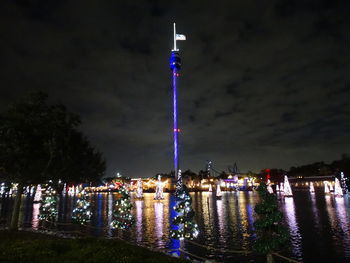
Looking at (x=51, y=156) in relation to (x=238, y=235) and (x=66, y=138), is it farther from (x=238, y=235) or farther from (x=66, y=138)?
(x=238, y=235)

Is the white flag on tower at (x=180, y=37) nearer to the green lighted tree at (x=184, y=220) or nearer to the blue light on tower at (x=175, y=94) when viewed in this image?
the blue light on tower at (x=175, y=94)

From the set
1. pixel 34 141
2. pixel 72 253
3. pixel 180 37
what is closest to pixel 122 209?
pixel 34 141

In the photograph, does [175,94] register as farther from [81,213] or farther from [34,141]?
[34,141]

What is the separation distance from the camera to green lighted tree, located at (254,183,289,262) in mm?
15094

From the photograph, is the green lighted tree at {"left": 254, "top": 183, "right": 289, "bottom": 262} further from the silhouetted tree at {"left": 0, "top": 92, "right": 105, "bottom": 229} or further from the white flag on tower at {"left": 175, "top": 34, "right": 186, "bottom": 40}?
the white flag on tower at {"left": 175, "top": 34, "right": 186, "bottom": 40}

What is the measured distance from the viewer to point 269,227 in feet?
50.8

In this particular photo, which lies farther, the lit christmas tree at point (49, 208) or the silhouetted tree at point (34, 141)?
the lit christmas tree at point (49, 208)

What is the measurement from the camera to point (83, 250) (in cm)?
1602

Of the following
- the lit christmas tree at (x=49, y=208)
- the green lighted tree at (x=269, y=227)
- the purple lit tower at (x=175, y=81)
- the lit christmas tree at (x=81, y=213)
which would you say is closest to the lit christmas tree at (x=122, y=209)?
the lit christmas tree at (x=81, y=213)

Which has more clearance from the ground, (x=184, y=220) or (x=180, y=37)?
(x=180, y=37)

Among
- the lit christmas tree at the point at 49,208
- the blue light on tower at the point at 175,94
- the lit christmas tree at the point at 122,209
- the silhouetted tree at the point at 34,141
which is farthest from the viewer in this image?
the blue light on tower at the point at 175,94

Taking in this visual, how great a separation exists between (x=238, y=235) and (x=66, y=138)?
20.4 meters

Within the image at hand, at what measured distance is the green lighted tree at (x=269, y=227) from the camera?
49.5 ft

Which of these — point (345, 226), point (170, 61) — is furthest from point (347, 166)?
point (345, 226)
